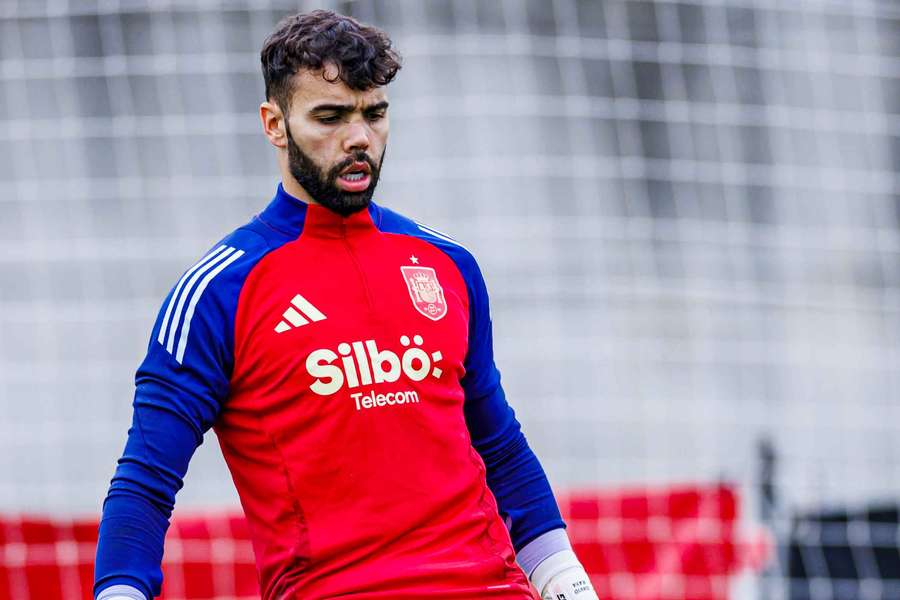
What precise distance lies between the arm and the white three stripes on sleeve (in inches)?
19.0

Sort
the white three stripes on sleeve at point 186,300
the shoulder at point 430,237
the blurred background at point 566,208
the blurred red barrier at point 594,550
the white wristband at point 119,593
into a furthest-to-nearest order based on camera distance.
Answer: the blurred background at point 566,208, the blurred red barrier at point 594,550, the shoulder at point 430,237, the white three stripes on sleeve at point 186,300, the white wristband at point 119,593

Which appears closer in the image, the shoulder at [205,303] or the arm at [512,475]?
the shoulder at [205,303]

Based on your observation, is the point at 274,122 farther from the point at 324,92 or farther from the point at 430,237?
the point at 430,237

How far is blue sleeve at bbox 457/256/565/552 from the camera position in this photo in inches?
110

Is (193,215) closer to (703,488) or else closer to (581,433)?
(581,433)

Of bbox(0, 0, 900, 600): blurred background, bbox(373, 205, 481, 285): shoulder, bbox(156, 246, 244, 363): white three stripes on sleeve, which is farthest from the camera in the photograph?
bbox(0, 0, 900, 600): blurred background

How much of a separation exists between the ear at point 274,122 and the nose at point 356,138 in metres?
0.14

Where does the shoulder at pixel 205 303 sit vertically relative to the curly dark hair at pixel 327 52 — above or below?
below

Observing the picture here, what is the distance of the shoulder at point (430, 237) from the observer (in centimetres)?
276

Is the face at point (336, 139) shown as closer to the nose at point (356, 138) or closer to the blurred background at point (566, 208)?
the nose at point (356, 138)

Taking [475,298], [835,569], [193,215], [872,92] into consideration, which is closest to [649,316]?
[872,92]

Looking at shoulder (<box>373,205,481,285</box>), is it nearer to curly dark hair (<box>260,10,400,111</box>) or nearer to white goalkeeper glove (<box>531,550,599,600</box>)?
curly dark hair (<box>260,10,400,111</box>)

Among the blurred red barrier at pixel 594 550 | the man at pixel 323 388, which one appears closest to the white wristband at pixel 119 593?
the man at pixel 323 388

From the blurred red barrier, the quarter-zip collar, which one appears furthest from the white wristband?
the blurred red barrier
